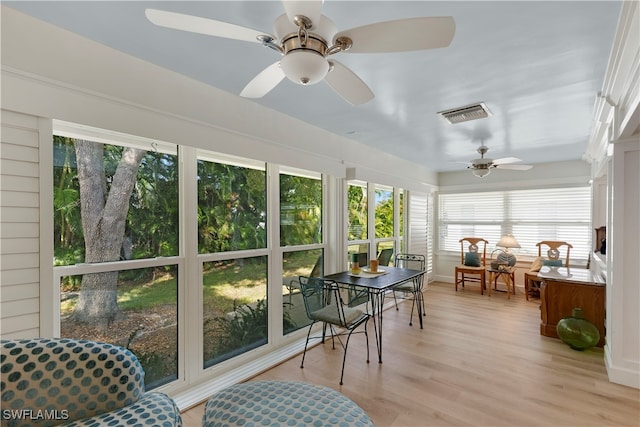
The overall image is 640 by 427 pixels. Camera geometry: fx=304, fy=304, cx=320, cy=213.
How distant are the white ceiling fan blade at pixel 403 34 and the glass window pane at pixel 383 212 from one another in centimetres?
367

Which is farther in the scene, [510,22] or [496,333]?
[496,333]

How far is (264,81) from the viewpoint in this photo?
158 centimetres

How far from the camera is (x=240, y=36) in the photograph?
1.23 m

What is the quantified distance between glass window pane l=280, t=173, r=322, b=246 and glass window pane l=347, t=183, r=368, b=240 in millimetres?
670

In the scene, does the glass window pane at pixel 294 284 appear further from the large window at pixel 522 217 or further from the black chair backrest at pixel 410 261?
the large window at pixel 522 217

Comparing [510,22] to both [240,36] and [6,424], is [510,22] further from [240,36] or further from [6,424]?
[6,424]

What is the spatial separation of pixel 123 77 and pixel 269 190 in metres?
1.51

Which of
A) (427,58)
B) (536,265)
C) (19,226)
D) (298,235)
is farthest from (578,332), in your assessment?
(19,226)

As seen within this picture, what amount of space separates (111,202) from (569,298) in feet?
14.7

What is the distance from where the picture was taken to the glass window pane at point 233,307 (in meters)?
2.56

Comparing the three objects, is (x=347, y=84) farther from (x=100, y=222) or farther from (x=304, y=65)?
(x=100, y=222)

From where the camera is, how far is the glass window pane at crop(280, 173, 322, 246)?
3.27 meters

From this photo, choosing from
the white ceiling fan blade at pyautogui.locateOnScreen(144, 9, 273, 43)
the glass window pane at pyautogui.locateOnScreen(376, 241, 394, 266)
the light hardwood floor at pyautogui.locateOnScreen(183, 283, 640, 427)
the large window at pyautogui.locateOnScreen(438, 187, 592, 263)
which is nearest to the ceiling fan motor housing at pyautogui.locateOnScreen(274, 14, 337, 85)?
the white ceiling fan blade at pyautogui.locateOnScreen(144, 9, 273, 43)

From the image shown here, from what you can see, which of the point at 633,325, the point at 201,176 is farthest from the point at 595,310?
the point at 201,176
